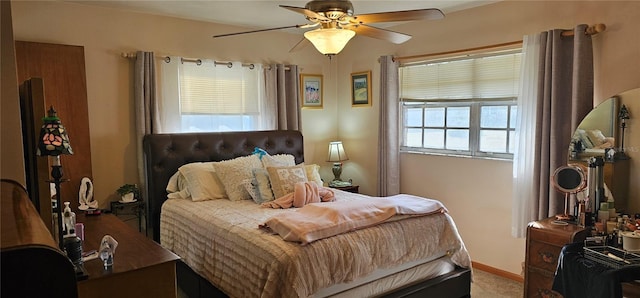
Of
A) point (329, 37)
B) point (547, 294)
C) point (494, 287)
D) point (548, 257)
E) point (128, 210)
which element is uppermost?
point (329, 37)

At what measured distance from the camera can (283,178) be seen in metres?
3.35

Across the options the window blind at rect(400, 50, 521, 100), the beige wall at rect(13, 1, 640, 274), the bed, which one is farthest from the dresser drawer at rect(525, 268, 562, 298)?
the window blind at rect(400, 50, 521, 100)

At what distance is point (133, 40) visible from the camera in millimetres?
3584

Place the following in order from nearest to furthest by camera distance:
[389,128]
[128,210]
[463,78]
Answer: [128,210]
[463,78]
[389,128]

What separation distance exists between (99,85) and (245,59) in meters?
1.43

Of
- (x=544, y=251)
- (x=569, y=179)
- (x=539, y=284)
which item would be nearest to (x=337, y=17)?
(x=569, y=179)

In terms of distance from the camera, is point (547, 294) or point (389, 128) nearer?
point (547, 294)

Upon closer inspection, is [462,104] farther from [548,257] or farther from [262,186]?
[262,186]

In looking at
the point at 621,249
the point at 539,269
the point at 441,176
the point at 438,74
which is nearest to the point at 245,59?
the point at 438,74

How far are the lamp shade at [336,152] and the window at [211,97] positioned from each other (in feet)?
2.99

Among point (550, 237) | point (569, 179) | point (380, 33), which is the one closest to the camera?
point (550, 237)

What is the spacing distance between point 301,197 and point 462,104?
1.82m

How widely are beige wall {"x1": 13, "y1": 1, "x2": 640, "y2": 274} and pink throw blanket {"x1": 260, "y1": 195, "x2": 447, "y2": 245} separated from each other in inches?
44.0

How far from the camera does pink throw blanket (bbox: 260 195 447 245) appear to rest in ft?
7.26
